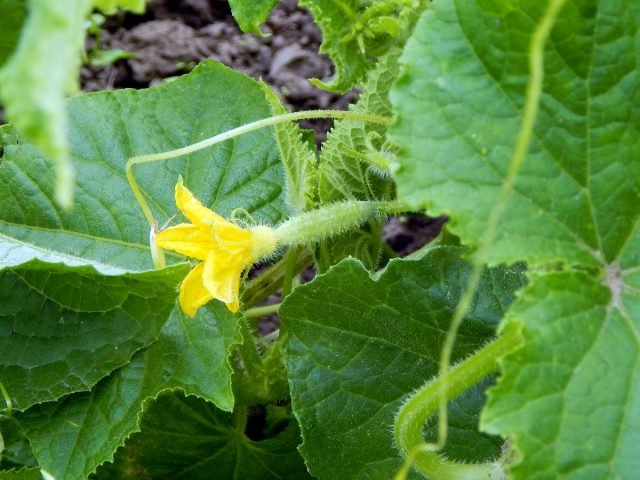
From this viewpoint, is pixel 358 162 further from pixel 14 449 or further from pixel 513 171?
pixel 14 449

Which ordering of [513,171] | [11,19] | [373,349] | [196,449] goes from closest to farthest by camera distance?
1. [513,171]
2. [11,19]
3. [373,349]
4. [196,449]

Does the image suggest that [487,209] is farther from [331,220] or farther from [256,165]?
[256,165]

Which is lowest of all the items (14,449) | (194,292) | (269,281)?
(14,449)

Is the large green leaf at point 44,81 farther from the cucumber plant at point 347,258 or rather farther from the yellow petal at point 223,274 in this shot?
the yellow petal at point 223,274

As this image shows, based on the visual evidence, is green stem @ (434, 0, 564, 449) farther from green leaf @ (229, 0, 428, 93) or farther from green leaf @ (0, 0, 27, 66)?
green leaf @ (0, 0, 27, 66)

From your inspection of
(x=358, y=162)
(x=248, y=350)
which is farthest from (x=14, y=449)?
(x=358, y=162)

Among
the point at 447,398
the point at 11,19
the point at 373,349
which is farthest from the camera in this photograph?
the point at 373,349

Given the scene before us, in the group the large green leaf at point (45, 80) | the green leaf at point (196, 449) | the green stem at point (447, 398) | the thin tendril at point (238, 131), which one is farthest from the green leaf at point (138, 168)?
the large green leaf at point (45, 80)
